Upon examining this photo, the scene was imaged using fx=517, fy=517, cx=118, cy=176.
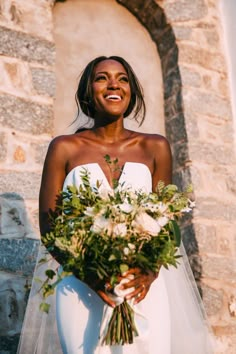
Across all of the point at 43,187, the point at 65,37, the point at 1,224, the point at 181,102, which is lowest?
the point at 1,224

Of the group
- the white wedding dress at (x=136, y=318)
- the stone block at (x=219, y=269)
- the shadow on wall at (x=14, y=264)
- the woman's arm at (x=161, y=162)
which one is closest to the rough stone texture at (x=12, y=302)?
the shadow on wall at (x=14, y=264)

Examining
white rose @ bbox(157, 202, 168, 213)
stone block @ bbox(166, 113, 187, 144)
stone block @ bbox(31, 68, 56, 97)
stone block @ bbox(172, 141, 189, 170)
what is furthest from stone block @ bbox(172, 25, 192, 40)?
white rose @ bbox(157, 202, 168, 213)

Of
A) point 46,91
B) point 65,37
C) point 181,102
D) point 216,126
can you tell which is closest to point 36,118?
point 46,91

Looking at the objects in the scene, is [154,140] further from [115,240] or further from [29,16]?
[29,16]

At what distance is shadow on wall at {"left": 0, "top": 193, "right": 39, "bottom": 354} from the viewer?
3395mm

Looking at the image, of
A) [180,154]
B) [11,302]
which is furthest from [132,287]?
[180,154]

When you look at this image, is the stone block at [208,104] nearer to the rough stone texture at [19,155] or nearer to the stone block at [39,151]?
the stone block at [39,151]

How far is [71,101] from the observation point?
454 centimetres

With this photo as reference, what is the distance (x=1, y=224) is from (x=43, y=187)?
121cm

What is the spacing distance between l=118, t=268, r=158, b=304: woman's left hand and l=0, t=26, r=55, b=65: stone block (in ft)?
8.25

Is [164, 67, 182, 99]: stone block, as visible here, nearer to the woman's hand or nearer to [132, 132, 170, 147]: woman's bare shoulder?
[132, 132, 170, 147]: woman's bare shoulder

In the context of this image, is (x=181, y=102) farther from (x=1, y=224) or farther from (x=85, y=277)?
(x=85, y=277)

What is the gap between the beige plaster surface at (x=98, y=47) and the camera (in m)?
4.58

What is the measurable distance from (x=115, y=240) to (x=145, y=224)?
0.44ft
